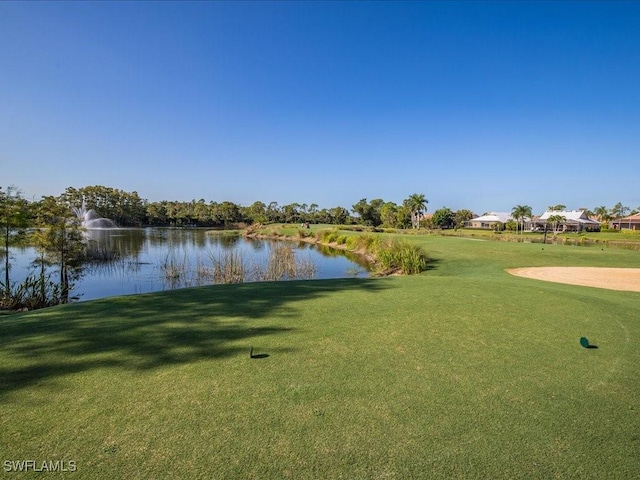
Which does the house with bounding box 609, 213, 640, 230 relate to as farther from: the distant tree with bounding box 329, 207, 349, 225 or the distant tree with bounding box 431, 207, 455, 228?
the distant tree with bounding box 329, 207, 349, 225

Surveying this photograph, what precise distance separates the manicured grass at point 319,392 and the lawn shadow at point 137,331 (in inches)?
1.1

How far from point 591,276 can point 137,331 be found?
14.5m

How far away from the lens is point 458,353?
13.8ft

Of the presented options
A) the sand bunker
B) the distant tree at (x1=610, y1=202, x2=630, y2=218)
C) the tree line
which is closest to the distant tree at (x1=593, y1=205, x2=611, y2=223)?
the distant tree at (x1=610, y1=202, x2=630, y2=218)

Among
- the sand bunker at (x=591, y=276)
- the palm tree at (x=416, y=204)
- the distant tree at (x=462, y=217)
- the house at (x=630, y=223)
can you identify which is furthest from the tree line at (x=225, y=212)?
the sand bunker at (x=591, y=276)

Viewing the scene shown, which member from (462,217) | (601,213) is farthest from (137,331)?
(601,213)

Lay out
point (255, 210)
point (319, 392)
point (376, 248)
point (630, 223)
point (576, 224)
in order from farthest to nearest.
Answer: point (255, 210) < point (576, 224) < point (630, 223) < point (376, 248) < point (319, 392)

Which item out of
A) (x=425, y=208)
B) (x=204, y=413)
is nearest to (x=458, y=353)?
(x=204, y=413)

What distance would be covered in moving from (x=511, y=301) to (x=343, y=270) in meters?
12.7

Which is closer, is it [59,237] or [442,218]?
[59,237]

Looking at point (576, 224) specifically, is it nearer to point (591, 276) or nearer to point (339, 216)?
point (339, 216)

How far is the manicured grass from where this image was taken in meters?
2.37

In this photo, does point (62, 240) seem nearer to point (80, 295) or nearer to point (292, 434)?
point (80, 295)

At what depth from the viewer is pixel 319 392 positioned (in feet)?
10.5
